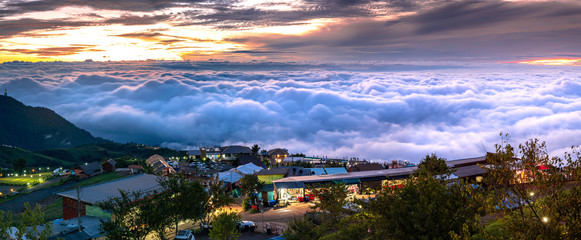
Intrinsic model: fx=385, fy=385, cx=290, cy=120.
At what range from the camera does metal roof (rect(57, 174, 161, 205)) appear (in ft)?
140

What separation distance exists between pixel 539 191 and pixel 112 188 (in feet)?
154

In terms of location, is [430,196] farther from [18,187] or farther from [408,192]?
[18,187]

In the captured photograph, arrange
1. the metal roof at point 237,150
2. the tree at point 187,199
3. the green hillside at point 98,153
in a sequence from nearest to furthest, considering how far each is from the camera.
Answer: the tree at point 187,199
the metal roof at point 237,150
the green hillside at point 98,153

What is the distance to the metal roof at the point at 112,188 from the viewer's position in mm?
42688

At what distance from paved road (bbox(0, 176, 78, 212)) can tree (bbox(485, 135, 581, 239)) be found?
3071 inches

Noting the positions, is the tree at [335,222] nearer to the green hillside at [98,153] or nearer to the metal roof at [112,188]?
the metal roof at [112,188]

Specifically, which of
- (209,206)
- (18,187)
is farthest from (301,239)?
(18,187)

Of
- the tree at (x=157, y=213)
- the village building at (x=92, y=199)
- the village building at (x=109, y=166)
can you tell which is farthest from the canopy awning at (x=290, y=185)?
the village building at (x=109, y=166)

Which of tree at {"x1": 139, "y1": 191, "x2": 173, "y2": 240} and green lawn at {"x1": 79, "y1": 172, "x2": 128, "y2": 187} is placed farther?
green lawn at {"x1": 79, "y1": 172, "x2": 128, "y2": 187}

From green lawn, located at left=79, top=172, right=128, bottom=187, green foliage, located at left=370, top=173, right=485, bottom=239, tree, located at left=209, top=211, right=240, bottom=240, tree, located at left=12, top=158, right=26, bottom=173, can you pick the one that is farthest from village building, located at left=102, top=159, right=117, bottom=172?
green foliage, located at left=370, top=173, right=485, bottom=239

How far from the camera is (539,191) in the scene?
45.6 feet

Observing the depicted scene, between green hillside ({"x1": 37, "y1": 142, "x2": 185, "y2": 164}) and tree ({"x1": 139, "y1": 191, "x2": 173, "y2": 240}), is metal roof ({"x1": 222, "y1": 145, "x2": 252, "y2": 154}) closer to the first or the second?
green hillside ({"x1": 37, "y1": 142, "x2": 185, "y2": 164})

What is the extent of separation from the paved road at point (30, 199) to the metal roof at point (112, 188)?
29713 millimetres

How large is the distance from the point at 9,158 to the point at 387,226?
171m
